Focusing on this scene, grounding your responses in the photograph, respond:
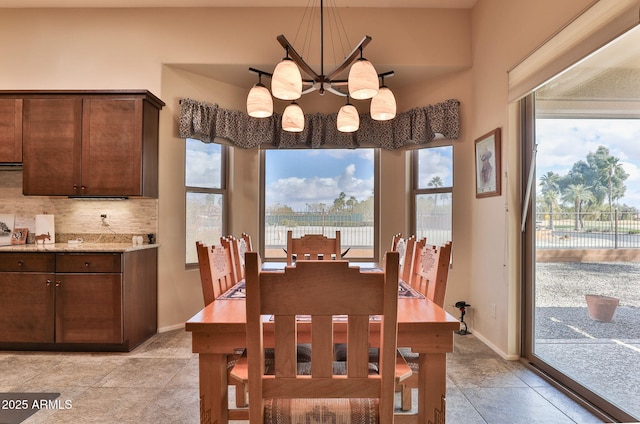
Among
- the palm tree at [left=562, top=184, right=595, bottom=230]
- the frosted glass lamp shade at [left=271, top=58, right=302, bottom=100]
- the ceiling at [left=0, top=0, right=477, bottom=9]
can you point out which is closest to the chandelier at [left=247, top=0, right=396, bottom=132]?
the frosted glass lamp shade at [left=271, top=58, right=302, bottom=100]

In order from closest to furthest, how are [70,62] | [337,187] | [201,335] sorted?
[201,335]
[70,62]
[337,187]

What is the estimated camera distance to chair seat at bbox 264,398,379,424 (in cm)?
106

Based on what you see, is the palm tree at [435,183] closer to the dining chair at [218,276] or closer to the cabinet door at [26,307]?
the dining chair at [218,276]

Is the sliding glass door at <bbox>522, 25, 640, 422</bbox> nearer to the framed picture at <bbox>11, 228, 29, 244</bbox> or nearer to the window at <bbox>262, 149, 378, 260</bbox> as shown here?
the window at <bbox>262, 149, 378, 260</bbox>

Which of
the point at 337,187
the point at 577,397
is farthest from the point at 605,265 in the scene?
the point at 337,187

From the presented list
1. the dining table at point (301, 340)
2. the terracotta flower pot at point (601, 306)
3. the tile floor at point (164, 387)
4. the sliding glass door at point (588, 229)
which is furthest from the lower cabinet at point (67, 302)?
the terracotta flower pot at point (601, 306)

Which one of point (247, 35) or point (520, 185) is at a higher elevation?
point (247, 35)

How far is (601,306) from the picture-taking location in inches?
82.1

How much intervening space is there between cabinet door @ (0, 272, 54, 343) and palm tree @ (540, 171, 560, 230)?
3976 mm

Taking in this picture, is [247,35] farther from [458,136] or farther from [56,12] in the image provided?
[458,136]

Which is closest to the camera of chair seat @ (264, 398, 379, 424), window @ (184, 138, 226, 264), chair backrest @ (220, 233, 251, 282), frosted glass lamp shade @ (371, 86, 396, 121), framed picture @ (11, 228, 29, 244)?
chair seat @ (264, 398, 379, 424)

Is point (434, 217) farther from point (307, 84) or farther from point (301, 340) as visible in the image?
point (301, 340)

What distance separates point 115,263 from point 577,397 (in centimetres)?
344

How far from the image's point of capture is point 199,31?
140 inches
